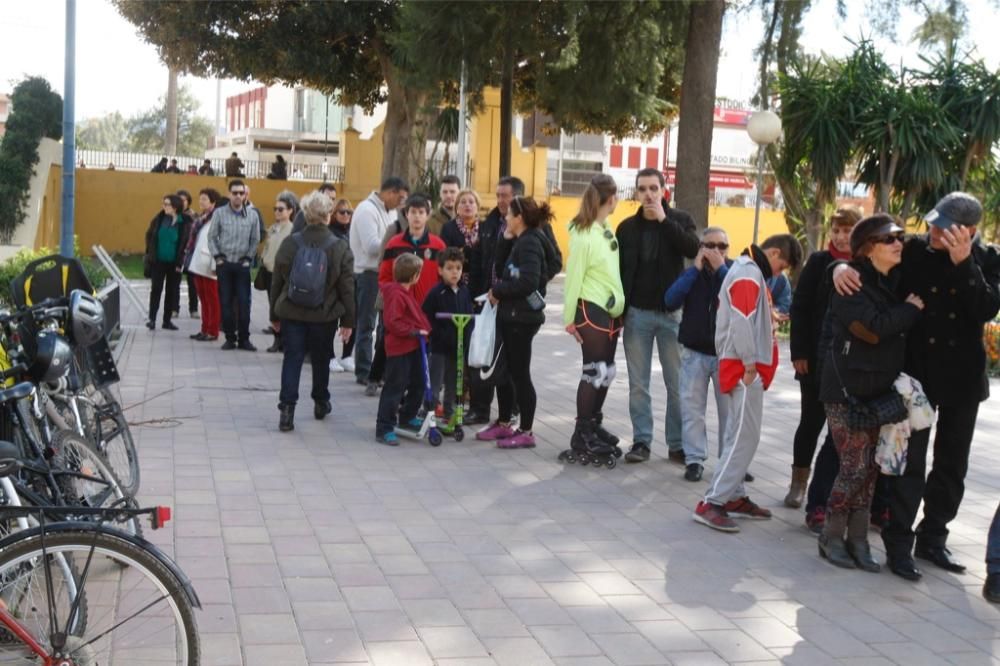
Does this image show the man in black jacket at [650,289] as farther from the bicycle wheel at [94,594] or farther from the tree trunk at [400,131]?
the tree trunk at [400,131]

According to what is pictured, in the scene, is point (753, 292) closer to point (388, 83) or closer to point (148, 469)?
point (148, 469)

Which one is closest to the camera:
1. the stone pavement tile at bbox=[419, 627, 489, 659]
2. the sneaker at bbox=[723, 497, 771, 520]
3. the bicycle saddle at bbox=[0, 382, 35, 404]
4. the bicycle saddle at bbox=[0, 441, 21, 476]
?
the bicycle saddle at bbox=[0, 441, 21, 476]

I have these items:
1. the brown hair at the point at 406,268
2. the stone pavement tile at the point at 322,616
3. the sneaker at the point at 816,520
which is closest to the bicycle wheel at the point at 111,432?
the stone pavement tile at the point at 322,616

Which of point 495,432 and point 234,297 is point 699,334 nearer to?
point 495,432

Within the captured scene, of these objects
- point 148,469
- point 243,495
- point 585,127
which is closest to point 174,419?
point 148,469

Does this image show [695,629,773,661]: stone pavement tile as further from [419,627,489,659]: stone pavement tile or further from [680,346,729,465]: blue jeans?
[680,346,729,465]: blue jeans

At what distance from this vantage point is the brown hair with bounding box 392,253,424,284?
8.66m

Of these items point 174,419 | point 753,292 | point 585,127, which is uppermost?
point 585,127

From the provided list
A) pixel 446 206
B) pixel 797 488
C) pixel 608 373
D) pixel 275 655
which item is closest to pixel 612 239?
pixel 608 373

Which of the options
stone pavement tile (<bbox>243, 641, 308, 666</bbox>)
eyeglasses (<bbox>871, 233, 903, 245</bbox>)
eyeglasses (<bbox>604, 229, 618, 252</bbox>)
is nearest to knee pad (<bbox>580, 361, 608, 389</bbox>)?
eyeglasses (<bbox>604, 229, 618, 252</bbox>)

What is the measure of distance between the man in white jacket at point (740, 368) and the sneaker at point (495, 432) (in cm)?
224

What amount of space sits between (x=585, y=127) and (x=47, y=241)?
11.4 m

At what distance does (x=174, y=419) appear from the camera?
30.2 ft

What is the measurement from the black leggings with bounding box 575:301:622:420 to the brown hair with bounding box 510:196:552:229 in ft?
2.75
